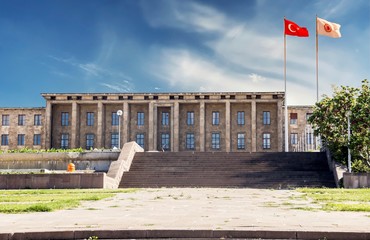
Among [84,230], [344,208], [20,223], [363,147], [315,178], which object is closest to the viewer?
[84,230]

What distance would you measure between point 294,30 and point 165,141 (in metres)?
24.1

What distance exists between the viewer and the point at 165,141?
6103cm

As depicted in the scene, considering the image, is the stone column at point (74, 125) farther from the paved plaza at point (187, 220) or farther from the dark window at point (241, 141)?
the paved plaza at point (187, 220)

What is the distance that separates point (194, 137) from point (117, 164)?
32787mm

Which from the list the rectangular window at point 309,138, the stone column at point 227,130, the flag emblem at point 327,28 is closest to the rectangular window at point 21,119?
the stone column at point 227,130

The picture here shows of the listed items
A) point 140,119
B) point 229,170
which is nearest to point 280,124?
point 140,119

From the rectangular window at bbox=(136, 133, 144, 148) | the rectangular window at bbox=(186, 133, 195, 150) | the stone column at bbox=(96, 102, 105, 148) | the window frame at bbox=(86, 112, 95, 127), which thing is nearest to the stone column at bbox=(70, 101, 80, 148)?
the window frame at bbox=(86, 112, 95, 127)

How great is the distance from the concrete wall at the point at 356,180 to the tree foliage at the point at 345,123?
3.96m

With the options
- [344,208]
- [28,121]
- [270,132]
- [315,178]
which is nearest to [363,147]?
[315,178]

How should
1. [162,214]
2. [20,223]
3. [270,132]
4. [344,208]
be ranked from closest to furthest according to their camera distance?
[20,223], [162,214], [344,208], [270,132]

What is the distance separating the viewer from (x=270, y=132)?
6050cm

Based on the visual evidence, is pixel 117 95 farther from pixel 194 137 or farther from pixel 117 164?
pixel 117 164

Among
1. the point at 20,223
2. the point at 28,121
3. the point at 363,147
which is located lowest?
the point at 20,223

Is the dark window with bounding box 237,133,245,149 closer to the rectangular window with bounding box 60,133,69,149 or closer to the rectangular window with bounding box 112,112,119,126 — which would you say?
the rectangular window with bounding box 112,112,119,126
